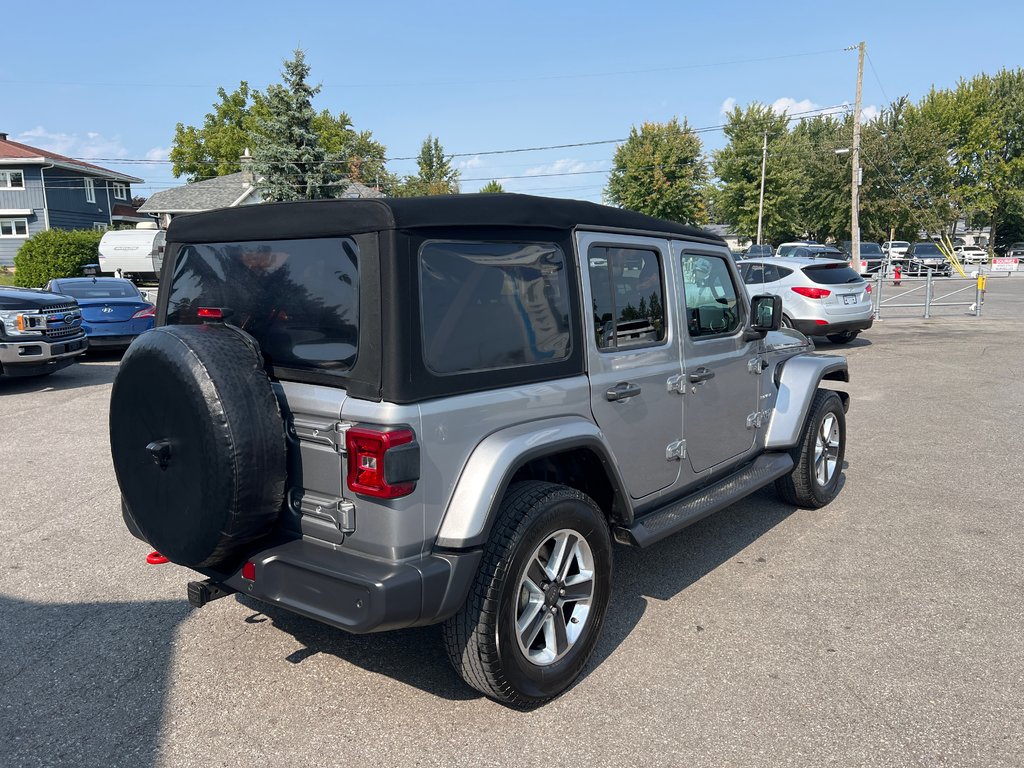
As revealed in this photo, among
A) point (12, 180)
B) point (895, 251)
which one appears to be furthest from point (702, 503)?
point (12, 180)

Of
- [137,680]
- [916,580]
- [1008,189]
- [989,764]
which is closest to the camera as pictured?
[989,764]

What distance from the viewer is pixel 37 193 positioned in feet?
142

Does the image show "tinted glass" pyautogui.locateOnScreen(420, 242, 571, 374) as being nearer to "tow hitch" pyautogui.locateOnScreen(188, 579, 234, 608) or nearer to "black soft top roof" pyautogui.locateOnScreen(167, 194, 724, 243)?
"black soft top roof" pyautogui.locateOnScreen(167, 194, 724, 243)

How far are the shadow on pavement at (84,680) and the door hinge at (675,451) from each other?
2479mm

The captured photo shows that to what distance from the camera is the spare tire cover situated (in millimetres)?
2688

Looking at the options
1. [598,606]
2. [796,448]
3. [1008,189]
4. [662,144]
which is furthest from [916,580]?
[1008,189]

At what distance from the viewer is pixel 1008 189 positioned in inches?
2170

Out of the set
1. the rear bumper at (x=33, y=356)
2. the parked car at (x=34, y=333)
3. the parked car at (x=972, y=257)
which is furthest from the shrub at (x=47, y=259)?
the parked car at (x=972, y=257)

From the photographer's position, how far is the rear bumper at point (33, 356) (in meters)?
9.79

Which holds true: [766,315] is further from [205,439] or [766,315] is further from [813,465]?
[205,439]

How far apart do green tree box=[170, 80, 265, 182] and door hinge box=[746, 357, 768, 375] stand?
53561 millimetres

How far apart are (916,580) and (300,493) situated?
11.1 ft

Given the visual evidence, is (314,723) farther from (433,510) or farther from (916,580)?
(916,580)

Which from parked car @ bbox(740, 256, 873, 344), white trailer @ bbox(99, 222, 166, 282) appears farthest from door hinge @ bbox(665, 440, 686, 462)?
white trailer @ bbox(99, 222, 166, 282)
